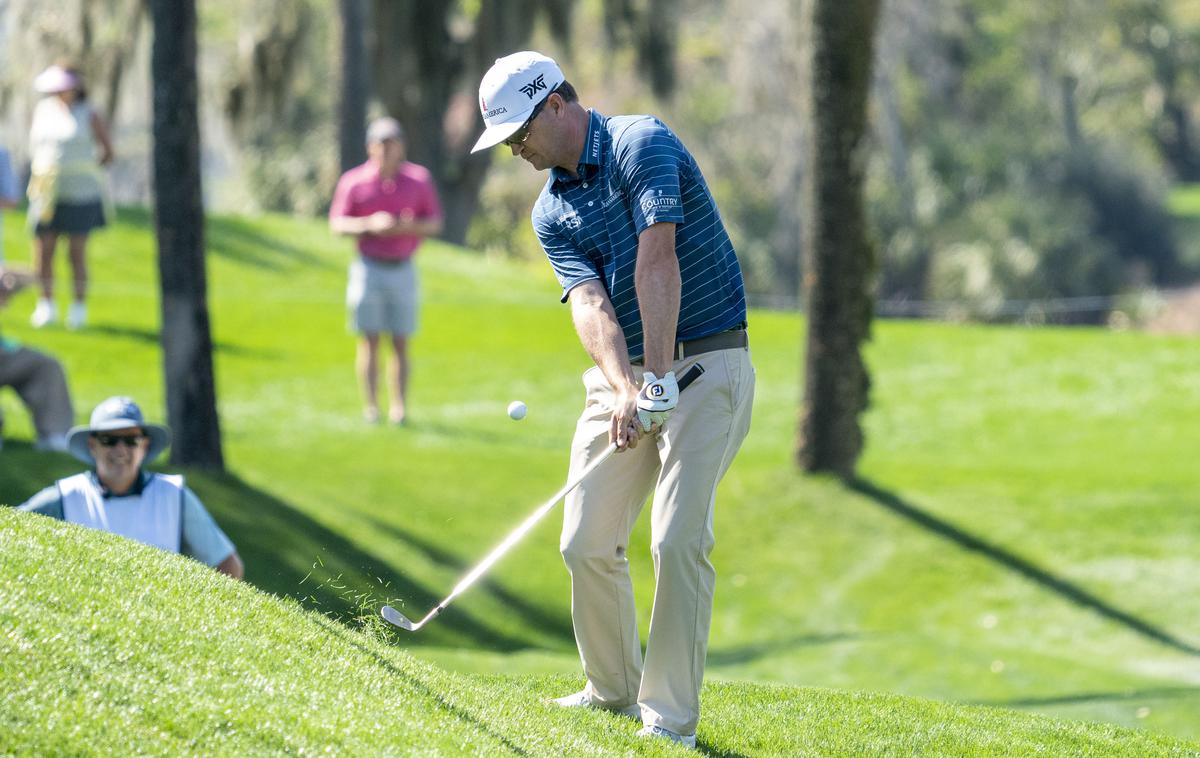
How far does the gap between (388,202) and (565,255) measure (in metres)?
7.25

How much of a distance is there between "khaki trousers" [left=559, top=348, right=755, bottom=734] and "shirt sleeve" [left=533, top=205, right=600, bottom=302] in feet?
1.07

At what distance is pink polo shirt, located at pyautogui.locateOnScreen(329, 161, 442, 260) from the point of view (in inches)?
494

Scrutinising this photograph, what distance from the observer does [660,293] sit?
17.0 feet

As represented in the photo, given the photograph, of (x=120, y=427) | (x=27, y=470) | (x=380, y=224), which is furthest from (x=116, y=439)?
(x=380, y=224)

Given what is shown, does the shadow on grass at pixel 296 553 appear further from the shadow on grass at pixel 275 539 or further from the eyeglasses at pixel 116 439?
the eyeglasses at pixel 116 439

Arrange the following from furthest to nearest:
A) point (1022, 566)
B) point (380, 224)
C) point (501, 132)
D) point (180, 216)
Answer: point (380, 224)
point (1022, 566)
point (180, 216)
point (501, 132)

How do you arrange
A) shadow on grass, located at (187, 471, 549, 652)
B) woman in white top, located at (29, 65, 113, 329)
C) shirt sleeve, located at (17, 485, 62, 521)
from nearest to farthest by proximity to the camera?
1. shirt sleeve, located at (17, 485, 62, 521)
2. shadow on grass, located at (187, 471, 549, 652)
3. woman in white top, located at (29, 65, 113, 329)

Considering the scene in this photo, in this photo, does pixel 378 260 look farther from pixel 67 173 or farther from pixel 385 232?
pixel 67 173

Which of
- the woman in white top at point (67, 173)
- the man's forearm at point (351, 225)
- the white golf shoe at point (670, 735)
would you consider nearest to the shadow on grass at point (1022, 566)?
the man's forearm at point (351, 225)

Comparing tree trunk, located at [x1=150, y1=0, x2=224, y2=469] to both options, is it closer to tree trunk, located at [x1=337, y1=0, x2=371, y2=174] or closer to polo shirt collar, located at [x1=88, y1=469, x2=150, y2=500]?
polo shirt collar, located at [x1=88, y1=469, x2=150, y2=500]

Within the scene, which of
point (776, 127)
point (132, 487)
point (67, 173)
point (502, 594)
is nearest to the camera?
point (132, 487)

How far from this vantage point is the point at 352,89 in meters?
19.4

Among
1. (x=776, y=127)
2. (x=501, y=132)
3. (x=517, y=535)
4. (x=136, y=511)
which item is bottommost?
(x=136, y=511)

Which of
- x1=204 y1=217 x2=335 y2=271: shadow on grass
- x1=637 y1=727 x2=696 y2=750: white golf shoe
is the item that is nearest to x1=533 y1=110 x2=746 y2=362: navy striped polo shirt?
x1=637 y1=727 x2=696 y2=750: white golf shoe
